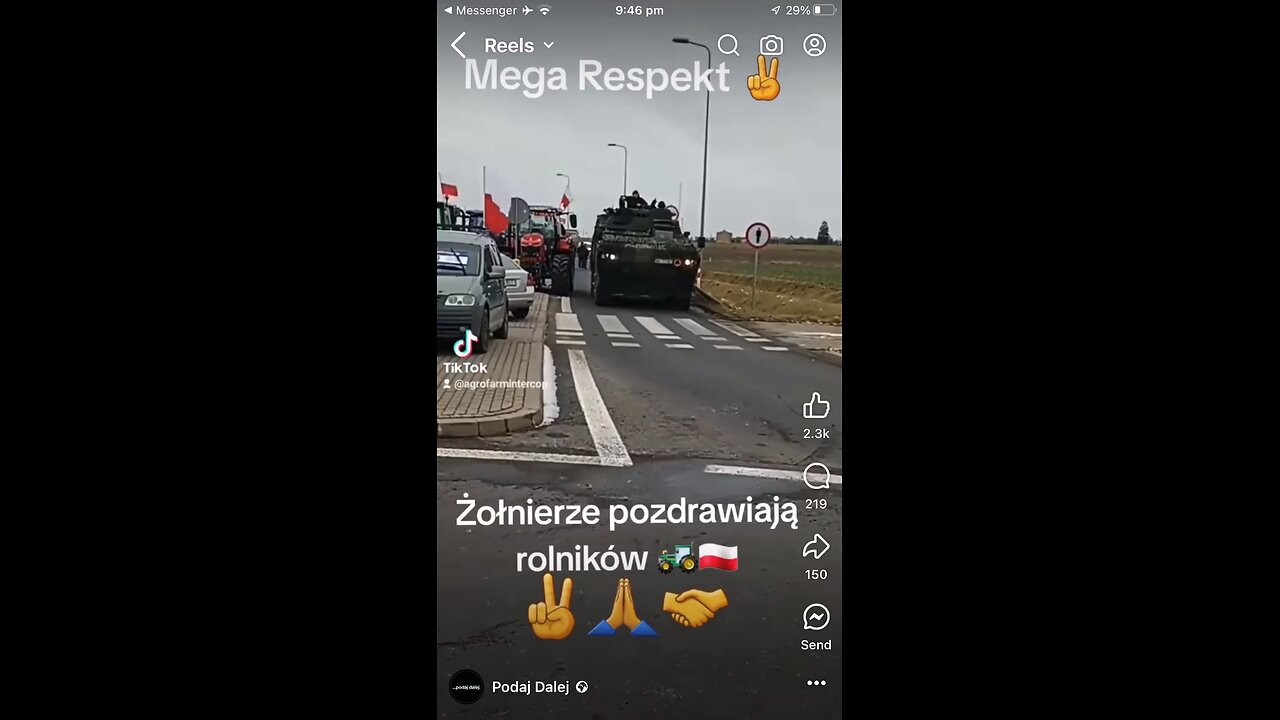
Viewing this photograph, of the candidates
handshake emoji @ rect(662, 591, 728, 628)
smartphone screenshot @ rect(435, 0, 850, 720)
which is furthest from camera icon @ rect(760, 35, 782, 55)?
handshake emoji @ rect(662, 591, 728, 628)

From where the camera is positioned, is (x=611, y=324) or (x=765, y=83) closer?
(x=765, y=83)

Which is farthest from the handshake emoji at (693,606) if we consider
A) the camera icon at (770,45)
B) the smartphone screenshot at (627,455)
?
the camera icon at (770,45)

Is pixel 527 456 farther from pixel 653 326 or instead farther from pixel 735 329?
pixel 735 329

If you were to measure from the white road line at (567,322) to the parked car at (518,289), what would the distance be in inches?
4.3

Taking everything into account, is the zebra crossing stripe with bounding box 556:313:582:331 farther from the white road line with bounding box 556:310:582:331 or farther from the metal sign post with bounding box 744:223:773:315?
the metal sign post with bounding box 744:223:773:315

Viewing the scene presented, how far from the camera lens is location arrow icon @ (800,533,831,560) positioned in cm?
300

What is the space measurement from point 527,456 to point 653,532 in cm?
47

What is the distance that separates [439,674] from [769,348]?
146cm

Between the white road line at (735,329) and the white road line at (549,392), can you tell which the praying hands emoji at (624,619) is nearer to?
the white road line at (549,392)

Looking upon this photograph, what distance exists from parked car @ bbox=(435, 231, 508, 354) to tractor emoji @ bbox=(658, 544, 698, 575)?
2.83 ft

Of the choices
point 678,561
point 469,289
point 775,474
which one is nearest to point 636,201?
point 469,289

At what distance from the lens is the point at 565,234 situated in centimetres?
318

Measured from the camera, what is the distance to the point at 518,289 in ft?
10.5

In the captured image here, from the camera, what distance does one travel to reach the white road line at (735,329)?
3244 mm
